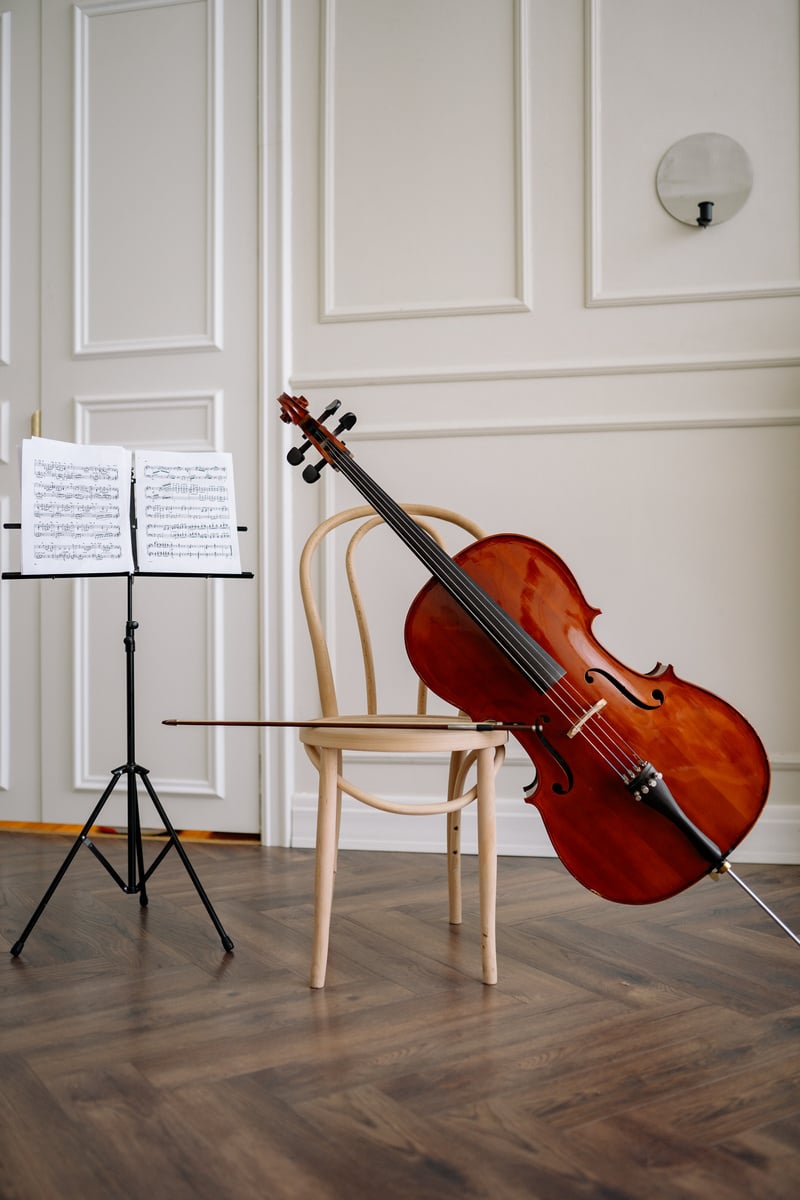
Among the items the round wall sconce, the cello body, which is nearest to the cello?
the cello body

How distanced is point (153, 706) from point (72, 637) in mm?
328

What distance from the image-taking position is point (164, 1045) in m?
1.50

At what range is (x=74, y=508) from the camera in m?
1.94

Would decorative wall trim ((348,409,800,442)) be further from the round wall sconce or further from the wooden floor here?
the wooden floor

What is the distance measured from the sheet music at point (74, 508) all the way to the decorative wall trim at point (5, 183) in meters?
1.37

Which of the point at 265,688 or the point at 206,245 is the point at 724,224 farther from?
the point at 265,688

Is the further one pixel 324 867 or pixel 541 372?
pixel 541 372

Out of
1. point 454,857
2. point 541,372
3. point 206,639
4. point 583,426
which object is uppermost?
point 541,372

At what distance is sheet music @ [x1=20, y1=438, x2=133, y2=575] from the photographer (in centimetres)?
188

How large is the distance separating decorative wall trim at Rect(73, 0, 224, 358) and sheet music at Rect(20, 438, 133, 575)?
41.4 inches

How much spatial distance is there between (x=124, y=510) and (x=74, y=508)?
0.10 m

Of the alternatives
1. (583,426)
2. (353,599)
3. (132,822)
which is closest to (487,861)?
(353,599)

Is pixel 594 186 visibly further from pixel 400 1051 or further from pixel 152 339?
pixel 400 1051

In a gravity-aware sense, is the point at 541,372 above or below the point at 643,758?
above
